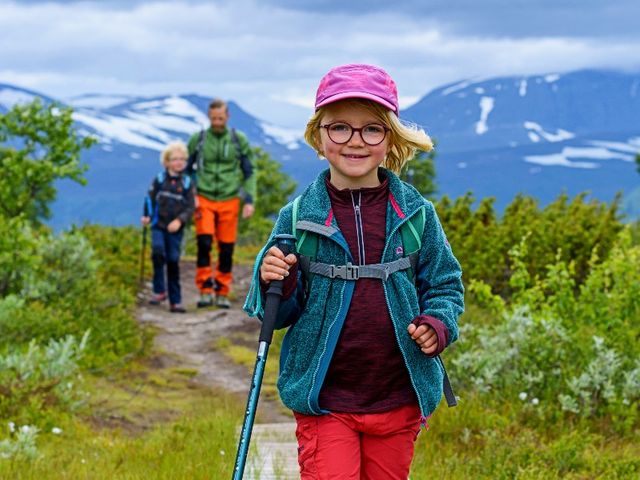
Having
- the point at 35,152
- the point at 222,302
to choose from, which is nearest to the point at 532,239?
the point at 222,302

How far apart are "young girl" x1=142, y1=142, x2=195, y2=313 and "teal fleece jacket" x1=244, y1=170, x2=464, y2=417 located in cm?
879

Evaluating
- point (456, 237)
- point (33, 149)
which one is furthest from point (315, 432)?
point (33, 149)

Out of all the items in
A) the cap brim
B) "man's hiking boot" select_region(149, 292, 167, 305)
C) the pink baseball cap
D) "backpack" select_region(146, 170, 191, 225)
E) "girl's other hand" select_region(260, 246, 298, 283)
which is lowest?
"man's hiking boot" select_region(149, 292, 167, 305)

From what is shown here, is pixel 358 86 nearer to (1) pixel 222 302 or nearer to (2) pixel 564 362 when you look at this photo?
(2) pixel 564 362

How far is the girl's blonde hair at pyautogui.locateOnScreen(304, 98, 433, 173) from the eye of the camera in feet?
12.1

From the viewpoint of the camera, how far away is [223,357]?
1088 cm

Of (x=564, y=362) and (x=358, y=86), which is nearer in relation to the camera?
(x=358, y=86)

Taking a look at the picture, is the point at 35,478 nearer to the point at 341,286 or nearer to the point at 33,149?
the point at 341,286

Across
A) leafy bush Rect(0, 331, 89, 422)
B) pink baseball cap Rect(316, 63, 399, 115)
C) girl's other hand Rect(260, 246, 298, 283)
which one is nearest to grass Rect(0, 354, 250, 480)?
leafy bush Rect(0, 331, 89, 422)

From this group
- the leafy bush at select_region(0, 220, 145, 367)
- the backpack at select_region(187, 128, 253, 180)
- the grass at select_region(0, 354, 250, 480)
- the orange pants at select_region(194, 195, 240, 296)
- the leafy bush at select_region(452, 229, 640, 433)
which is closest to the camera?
the grass at select_region(0, 354, 250, 480)

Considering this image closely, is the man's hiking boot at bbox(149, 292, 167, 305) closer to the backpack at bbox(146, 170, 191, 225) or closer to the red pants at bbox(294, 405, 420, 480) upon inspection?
the backpack at bbox(146, 170, 191, 225)

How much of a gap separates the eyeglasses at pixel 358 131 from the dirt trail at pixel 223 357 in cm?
222

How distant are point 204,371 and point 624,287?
4231 mm

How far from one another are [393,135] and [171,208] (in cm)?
908
